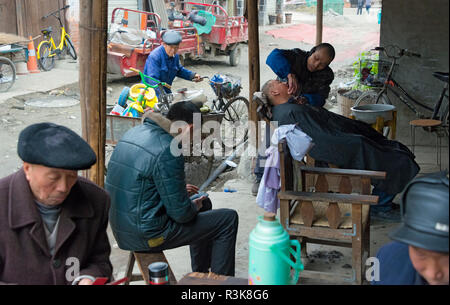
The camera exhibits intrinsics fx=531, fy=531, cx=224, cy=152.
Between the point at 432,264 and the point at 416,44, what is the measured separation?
18.8ft

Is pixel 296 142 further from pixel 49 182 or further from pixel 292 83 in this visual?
pixel 49 182

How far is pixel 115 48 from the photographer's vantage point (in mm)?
11664

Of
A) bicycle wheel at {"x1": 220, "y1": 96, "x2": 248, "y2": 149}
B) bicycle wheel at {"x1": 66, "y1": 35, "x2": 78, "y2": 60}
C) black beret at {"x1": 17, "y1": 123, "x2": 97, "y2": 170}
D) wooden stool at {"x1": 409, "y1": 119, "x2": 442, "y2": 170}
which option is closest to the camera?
black beret at {"x1": 17, "y1": 123, "x2": 97, "y2": 170}

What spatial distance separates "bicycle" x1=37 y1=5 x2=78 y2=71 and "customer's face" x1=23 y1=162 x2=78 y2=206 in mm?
11239

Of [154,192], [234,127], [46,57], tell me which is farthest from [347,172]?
[46,57]

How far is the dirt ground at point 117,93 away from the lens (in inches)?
221

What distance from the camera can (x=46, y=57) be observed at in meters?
12.8

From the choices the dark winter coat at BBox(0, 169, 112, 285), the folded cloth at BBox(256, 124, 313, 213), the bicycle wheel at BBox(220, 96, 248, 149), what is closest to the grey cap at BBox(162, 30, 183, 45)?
the bicycle wheel at BBox(220, 96, 248, 149)

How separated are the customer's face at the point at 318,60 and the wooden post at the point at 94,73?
2.36m

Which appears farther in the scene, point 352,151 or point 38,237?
point 352,151

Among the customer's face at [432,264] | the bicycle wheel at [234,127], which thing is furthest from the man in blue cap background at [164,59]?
the customer's face at [432,264]

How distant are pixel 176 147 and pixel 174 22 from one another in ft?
38.7

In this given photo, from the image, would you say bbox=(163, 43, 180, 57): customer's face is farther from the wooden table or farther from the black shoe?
the wooden table

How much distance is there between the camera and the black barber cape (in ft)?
14.8
